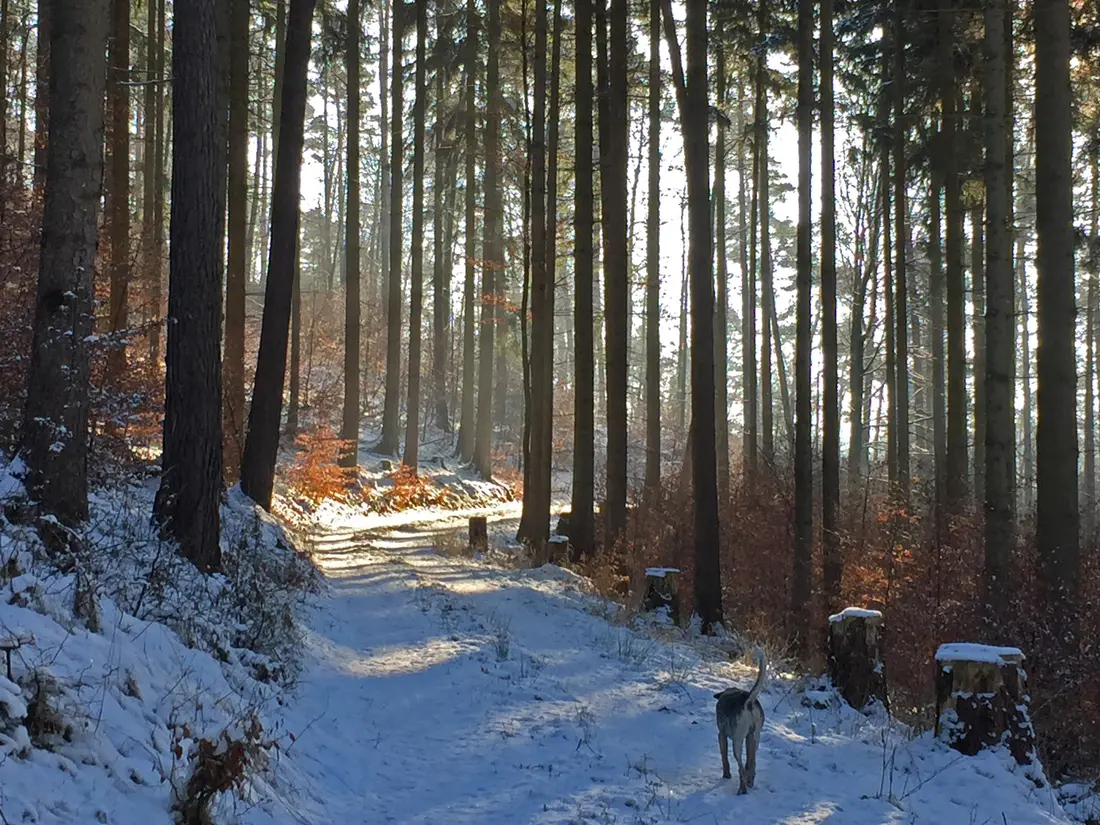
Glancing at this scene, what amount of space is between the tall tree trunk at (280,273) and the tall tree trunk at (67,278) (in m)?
7.15

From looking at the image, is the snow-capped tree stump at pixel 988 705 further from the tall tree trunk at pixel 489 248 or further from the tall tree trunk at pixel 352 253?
the tall tree trunk at pixel 489 248

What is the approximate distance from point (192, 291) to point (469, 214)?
67.1ft

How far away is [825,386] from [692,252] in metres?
4.88

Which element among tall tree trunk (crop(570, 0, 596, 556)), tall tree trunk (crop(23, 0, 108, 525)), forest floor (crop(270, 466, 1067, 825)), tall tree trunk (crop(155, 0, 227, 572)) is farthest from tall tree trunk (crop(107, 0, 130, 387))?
tall tree trunk (crop(570, 0, 596, 556))

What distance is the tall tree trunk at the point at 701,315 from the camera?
36.0 ft

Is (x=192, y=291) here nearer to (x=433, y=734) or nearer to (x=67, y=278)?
(x=67, y=278)

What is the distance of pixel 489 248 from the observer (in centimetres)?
2961

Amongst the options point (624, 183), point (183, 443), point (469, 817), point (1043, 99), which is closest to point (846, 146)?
point (624, 183)

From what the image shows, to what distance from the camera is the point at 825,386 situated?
14641 mm

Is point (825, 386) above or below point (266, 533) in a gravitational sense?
above

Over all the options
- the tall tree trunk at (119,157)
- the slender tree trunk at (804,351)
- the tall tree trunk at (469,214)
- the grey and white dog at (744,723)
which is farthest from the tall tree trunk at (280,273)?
the grey and white dog at (744,723)

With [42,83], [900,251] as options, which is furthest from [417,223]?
[900,251]

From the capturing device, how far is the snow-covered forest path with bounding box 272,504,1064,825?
475cm

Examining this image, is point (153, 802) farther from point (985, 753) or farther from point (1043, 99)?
point (1043, 99)
